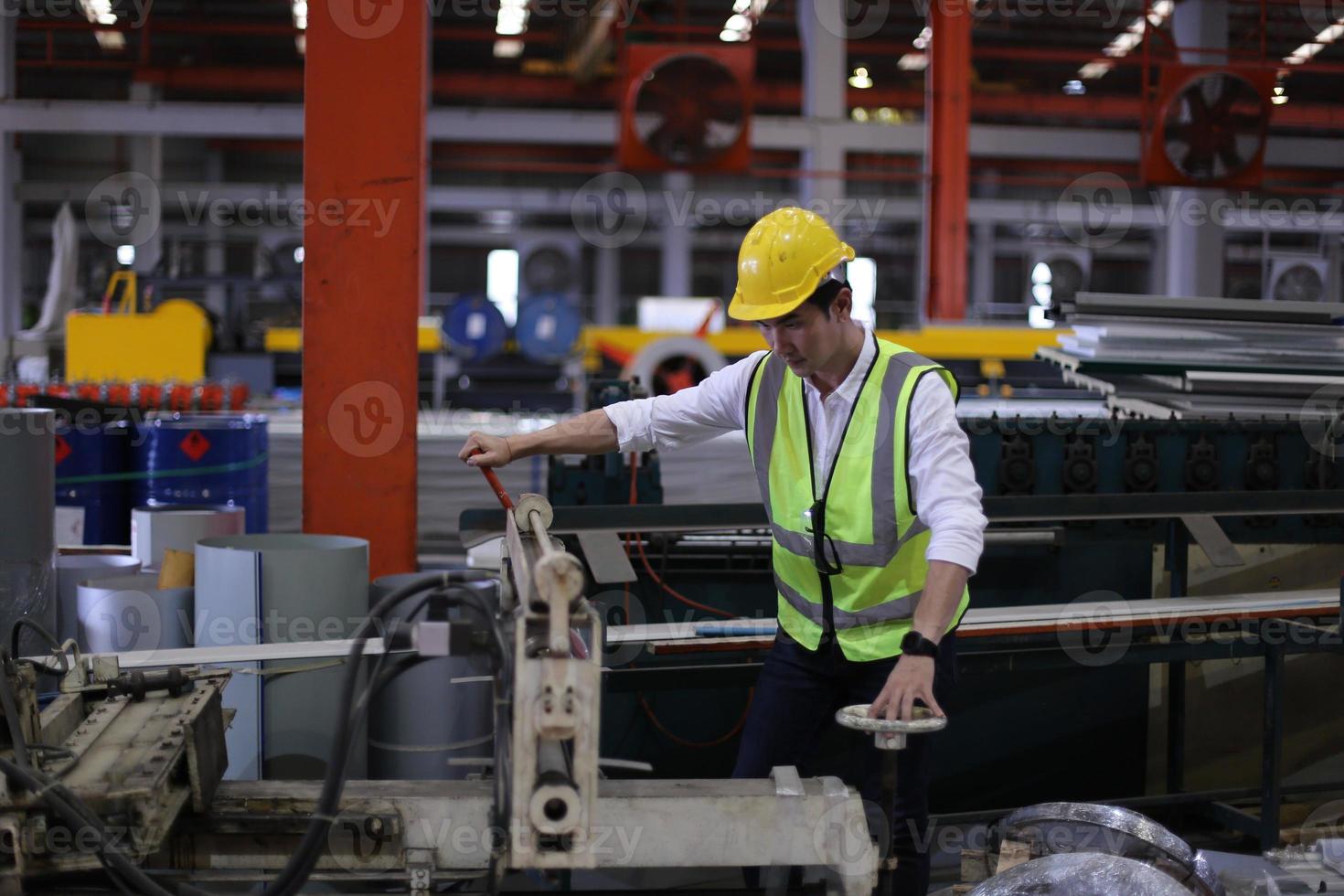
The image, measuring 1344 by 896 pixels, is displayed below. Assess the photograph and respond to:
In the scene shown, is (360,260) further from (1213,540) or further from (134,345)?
(134,345)

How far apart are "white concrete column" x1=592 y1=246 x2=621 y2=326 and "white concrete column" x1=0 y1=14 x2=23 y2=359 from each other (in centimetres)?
800

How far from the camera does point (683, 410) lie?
2291mm

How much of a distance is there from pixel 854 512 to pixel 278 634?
1395 mm

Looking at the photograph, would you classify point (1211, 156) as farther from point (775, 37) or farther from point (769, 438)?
point (775, 37)

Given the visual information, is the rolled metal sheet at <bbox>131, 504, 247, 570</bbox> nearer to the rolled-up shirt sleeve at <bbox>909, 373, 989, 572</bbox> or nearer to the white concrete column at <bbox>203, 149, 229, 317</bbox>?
the rolled-up shirt sleeve at <bbox>909, 373, 989, 572</bbox>

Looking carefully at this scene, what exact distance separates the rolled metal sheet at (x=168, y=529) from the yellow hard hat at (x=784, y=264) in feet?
6.92

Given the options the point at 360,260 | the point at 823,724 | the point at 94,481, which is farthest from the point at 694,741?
the point at 94,481

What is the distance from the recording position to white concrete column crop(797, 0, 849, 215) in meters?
10.5

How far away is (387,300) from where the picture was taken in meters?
3.55

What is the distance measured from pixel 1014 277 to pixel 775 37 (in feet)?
23.9

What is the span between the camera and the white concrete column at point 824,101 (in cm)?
1047

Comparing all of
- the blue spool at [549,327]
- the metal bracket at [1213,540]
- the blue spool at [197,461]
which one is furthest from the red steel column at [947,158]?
the blue spool at [197,461]

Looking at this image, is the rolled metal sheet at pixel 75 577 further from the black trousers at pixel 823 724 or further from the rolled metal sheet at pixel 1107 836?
the rolled metal sheet at pixel 1107 836

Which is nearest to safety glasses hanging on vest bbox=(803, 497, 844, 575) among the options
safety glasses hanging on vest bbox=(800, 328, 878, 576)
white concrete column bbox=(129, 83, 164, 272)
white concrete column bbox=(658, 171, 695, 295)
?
safety glasses hanging on vest bbox=(800, 328, 878, 576)
